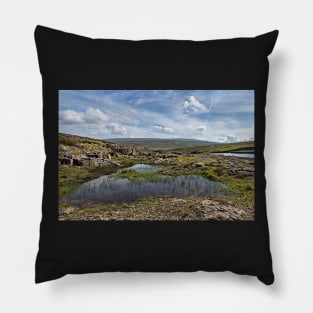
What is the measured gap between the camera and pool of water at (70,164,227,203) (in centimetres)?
121


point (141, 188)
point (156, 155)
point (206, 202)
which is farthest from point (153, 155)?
point (206, 202)

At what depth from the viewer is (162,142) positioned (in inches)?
48.9

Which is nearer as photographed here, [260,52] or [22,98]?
[260,52]

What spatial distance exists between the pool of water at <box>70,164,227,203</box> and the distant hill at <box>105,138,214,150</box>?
85 mm

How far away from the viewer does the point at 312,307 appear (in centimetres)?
132

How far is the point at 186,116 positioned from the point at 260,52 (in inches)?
12.0

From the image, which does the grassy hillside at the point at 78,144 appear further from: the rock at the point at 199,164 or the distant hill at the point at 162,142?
the rock at the point at 199,164

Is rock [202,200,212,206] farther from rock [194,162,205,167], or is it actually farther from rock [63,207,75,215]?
rock [63,207,75,215]

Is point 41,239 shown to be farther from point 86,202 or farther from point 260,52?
point 260,52

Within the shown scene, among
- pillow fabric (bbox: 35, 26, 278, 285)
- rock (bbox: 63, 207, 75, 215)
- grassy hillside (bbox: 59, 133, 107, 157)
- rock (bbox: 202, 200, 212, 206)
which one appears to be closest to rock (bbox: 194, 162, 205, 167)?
pillow fabric (bbox: 35, 26, 278, 285)

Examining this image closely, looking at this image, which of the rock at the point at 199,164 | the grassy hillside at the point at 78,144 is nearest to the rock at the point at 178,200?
the rock at the point at 199,164

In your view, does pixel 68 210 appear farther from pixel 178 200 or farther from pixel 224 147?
pixel 224 147

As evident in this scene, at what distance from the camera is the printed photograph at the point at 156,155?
121cm

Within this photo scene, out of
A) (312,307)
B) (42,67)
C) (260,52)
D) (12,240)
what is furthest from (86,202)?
(312,307)
